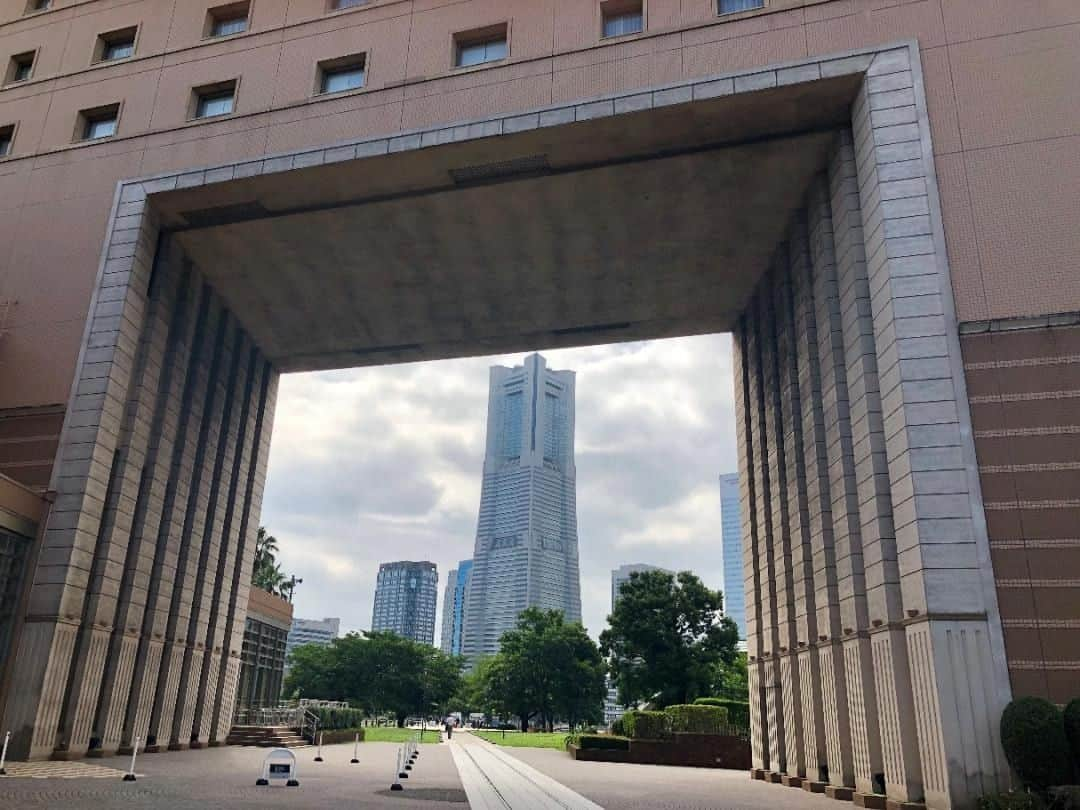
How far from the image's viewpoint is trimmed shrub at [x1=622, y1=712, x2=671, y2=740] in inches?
1441

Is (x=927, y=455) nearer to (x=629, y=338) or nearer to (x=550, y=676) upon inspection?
(x=629, y=338)

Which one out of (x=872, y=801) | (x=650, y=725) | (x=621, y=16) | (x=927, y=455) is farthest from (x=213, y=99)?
(x=650, y=725)

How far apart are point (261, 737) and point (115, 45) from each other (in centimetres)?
2979

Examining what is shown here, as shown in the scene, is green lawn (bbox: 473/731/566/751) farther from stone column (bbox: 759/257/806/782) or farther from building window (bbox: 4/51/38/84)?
building window (bbox: 4/51/38/84)

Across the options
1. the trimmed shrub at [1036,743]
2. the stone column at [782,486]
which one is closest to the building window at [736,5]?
the stone column at [782,486]

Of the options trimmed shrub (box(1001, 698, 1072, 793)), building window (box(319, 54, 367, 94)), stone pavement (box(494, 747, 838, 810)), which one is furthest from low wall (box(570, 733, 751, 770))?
building window (box(319, 54, 367, 94))

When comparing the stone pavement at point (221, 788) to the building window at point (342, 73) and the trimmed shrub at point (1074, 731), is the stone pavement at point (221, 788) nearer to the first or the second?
the trimmed shrub at point (1074, 731)

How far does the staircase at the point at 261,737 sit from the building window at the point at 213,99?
25817 mm

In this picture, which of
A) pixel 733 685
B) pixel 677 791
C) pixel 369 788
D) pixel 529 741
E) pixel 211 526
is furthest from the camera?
pixel 733 685

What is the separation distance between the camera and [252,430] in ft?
119

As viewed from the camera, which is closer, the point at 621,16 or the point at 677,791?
the point at 677,791

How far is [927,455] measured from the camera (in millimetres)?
17516

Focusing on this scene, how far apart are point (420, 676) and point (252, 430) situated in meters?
60.8

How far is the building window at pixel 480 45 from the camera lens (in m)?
26.3
